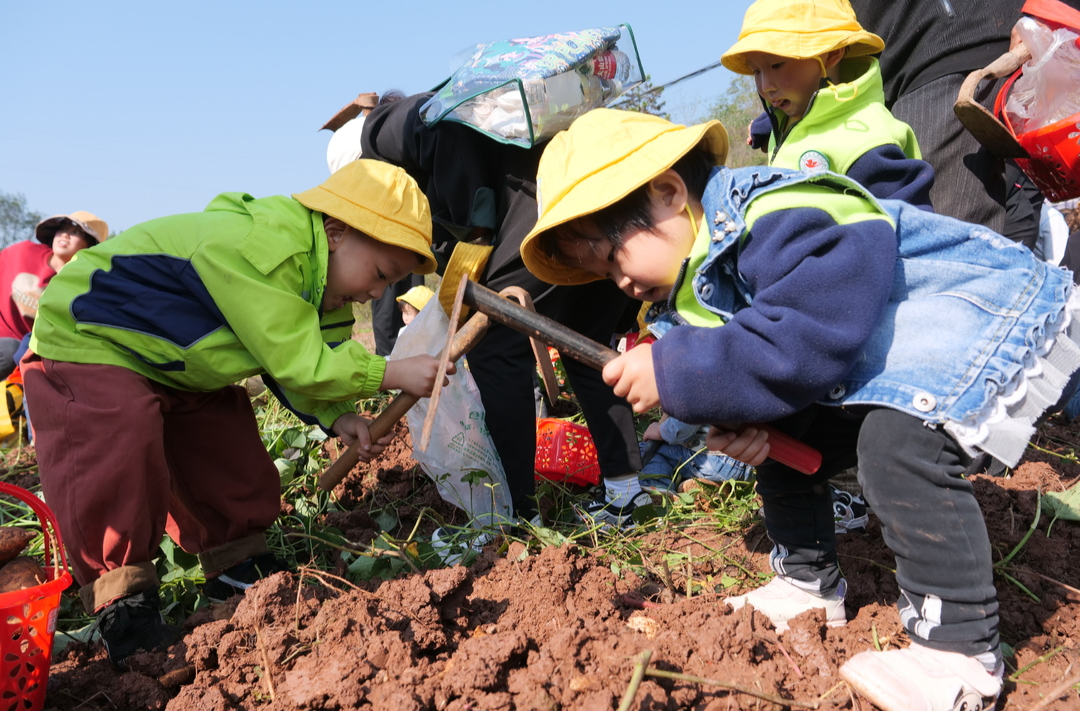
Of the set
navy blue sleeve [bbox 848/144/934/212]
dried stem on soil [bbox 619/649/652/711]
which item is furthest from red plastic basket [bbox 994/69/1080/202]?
dried stem on soil [bbox 619/649/652/711]

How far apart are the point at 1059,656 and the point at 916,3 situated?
2.23 metres

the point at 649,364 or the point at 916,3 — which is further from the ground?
the point at 916,3

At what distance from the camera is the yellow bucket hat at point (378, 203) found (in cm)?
232

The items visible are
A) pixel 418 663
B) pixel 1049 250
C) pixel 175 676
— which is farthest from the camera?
pixel 1049 250

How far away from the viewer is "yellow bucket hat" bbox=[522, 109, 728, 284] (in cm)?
165

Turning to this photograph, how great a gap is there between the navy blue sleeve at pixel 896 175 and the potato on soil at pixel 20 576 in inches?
105

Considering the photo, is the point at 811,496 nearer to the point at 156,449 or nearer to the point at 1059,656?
the point at 1059,656

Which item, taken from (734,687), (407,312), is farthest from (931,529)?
(407,312)

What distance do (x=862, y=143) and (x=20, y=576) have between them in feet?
9.22

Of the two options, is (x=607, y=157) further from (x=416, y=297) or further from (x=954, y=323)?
(x=416, y=297)

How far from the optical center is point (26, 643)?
1.59 meters

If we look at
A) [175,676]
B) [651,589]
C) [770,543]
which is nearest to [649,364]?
[651,589]

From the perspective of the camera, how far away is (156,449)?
7.00ft

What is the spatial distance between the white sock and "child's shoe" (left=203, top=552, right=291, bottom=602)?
44.4 inches
